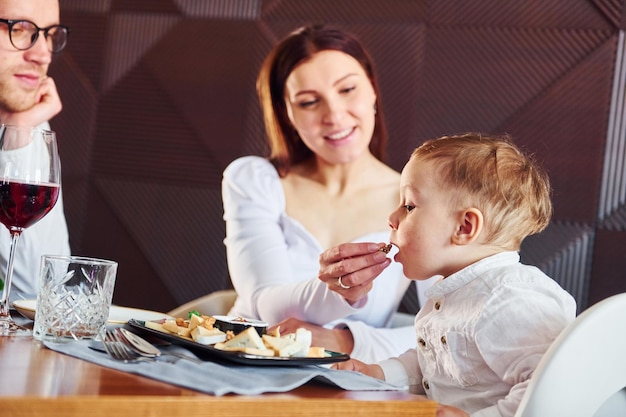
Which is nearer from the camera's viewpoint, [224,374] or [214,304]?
[224,374]

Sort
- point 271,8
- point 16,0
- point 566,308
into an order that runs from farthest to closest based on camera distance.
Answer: point 271,8 < point 16,0 < point 566,308

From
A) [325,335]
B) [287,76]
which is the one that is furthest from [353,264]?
[287,76]

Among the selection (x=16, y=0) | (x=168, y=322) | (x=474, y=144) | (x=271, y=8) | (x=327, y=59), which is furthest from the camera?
→ (x=271, y=8)

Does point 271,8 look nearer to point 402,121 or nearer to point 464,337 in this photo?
point 402,121

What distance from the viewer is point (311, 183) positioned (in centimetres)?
320

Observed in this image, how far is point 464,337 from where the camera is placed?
164cm

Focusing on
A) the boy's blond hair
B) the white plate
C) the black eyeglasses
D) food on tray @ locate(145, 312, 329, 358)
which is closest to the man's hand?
the black eyeglasses

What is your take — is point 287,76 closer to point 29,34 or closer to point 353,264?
point 29,34

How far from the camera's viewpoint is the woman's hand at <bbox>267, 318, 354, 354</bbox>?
2447mm

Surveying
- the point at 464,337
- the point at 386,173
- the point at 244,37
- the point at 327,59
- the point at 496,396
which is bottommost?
the point at 496,396

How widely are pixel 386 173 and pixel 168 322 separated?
1906mm

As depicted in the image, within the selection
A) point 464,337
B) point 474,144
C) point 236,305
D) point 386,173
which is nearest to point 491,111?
point 386,173

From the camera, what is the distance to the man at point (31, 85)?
241 centimetres

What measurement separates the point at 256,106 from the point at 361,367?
265cm
